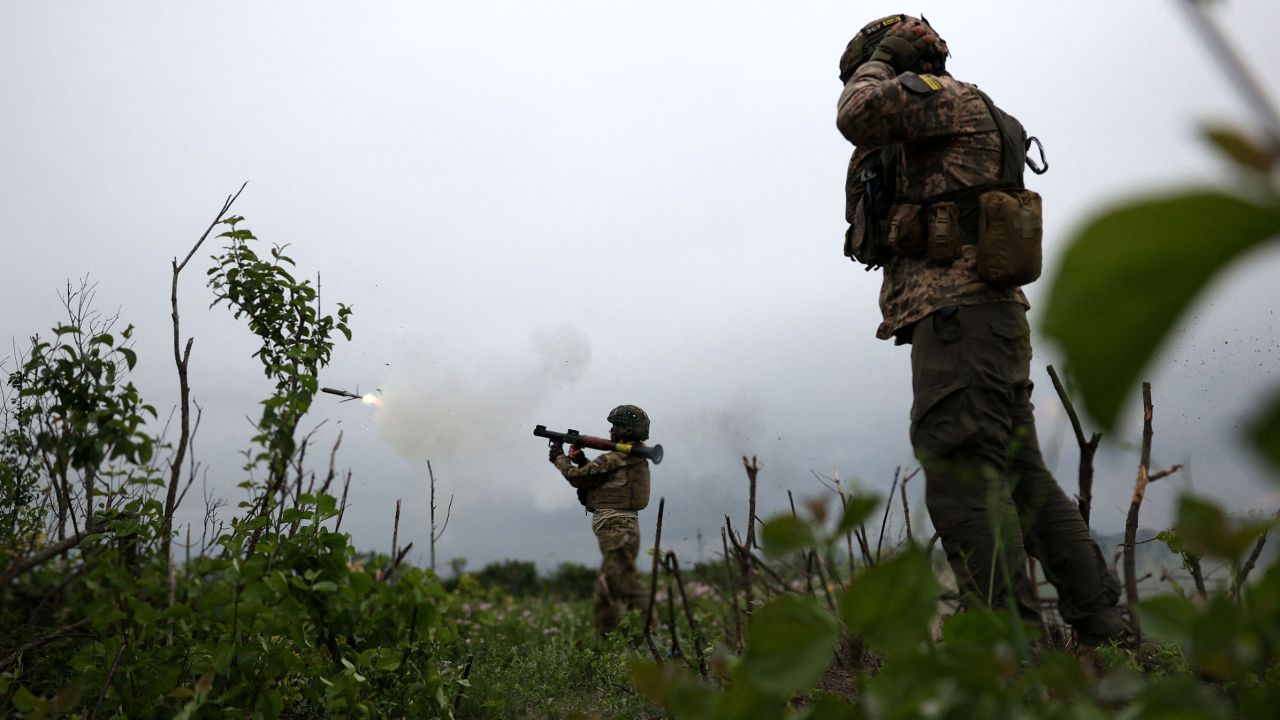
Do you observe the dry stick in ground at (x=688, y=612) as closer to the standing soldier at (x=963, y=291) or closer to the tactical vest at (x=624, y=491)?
the standing soldier at (x=963, y=291)

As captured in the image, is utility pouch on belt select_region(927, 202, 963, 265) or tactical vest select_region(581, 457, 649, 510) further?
tactical vest select_region(581, 457, 649, 510)

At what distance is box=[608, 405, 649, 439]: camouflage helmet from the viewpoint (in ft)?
23.7

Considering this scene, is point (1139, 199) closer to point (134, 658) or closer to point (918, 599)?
point (918, 599)

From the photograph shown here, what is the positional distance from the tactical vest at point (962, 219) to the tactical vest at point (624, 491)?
393 centimetres

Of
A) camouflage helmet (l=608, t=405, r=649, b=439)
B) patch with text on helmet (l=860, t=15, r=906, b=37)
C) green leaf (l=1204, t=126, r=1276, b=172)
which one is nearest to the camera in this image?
green leaf (l=1204, t=126, r=1276, b=172)

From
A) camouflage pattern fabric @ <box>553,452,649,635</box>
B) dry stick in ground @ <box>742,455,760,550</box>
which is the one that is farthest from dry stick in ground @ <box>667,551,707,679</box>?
camouflage pattern fabric @ <box>553,452,649,635</box>

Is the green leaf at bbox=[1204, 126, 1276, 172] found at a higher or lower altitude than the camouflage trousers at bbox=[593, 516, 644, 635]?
lower

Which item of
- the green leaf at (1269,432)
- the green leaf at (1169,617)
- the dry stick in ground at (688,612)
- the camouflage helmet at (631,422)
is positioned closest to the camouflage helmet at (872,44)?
the dry stick in ground at (688,612)

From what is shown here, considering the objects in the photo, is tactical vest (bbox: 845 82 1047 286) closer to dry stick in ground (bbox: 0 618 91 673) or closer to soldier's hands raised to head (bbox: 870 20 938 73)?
soldier's hands raised to head (bbox: 870 20 938 73)

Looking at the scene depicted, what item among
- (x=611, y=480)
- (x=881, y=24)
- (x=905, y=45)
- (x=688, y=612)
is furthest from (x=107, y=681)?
(x=611, y=480)

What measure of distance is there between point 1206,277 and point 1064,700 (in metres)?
0.91

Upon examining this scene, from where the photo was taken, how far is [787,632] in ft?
2.09

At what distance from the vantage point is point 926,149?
Result: 339 centimetres

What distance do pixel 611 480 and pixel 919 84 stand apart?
472 centimetres
